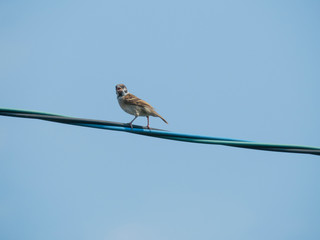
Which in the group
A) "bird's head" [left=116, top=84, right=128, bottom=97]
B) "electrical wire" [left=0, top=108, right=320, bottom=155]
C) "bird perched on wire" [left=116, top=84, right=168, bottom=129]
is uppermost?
"bird's head" [left=116, top=84, right=128, bottom=97]

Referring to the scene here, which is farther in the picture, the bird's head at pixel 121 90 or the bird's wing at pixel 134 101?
the bird's head at pixel 121 90

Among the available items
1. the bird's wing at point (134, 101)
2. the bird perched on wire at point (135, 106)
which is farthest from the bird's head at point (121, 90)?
the bird's wing at point (134, 101)

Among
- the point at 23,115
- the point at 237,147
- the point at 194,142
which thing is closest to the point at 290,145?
the point at 237,147

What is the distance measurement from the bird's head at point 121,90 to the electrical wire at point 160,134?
3.92 m

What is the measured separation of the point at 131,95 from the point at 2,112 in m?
4.24

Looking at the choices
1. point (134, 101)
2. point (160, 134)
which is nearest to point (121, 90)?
point (134, 101)

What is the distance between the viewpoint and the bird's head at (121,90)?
956cm

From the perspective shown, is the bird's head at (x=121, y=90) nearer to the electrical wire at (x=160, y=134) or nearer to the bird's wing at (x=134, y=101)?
the bird's wing at (x=134, y=101)

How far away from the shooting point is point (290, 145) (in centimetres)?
472

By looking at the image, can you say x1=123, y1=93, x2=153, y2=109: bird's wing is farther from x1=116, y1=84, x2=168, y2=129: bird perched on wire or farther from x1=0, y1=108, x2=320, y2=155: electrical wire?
x1=0, y1=108, x2=320, y2=155: electrical wire

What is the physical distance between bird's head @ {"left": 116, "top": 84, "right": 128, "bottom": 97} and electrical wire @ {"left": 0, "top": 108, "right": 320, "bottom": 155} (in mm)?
3925

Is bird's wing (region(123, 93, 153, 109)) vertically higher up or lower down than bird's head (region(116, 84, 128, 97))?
lower down

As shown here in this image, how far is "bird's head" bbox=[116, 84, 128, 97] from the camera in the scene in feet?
31.4

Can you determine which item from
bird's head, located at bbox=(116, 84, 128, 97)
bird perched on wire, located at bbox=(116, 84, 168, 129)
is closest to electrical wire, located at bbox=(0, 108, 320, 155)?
bird perched on wire, located at bbox=(116, 84, 168, 129)
